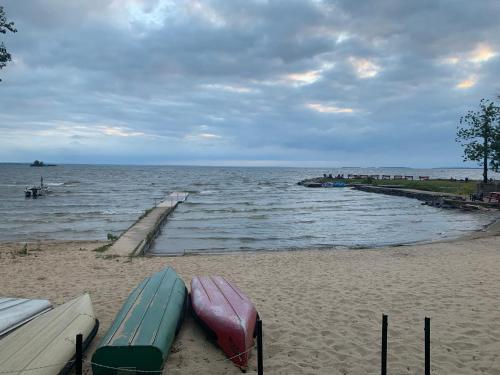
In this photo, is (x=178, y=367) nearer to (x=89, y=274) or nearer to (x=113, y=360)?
(x=113, y=360)

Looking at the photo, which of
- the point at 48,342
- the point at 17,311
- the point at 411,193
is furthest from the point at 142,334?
the point at 411,193

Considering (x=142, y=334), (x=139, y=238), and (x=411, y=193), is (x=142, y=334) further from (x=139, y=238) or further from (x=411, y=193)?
(x=411, y=193)

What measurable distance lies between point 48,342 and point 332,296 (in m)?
5.53

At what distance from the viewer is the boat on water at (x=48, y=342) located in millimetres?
4582

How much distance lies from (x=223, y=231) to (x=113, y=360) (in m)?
16.4

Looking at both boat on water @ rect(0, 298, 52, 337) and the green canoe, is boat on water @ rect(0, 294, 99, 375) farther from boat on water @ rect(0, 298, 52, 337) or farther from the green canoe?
the green canoe

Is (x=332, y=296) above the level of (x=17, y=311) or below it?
below

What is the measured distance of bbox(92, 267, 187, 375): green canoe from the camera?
4.71 meters

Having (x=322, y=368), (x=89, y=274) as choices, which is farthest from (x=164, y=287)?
(x=89, y=274)

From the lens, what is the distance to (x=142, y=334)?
16.7 feet

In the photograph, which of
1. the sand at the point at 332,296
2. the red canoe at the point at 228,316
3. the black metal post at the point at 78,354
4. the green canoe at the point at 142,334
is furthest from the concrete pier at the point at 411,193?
the black metal post at the point at 78,354

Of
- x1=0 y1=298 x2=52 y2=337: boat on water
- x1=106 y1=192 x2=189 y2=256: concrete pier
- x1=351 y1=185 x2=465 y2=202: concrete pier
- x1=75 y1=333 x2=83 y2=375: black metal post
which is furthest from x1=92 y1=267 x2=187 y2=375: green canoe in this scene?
x1=351 y1=185 x2=465 y2=202: concrete pier

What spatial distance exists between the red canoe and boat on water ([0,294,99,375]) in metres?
1.72

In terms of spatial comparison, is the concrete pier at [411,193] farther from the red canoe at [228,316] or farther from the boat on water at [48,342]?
the boat on water at [48,342]
